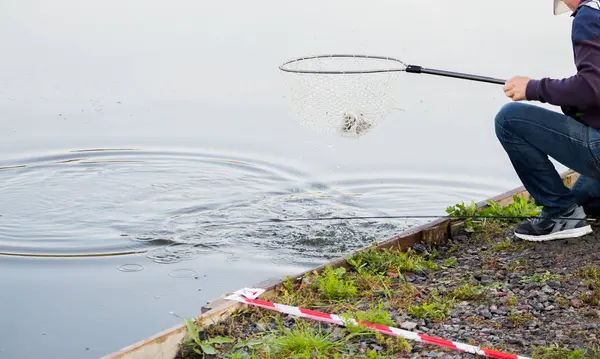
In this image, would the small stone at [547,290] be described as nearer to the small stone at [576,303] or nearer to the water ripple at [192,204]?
the small stone at [576,303]

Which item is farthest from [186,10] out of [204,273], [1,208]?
[204,273]

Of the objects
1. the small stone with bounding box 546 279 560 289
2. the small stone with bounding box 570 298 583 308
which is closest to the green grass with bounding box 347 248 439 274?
the small stone with bounding box 546 279 560 289

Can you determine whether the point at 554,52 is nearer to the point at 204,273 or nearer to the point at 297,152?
the point at 297,152

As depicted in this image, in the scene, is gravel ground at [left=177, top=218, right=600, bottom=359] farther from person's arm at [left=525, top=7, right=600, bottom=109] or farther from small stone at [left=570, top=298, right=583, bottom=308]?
person's arm at [left=525, top=7, right=600, bottom=109]

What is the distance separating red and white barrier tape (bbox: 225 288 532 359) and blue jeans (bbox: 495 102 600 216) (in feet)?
5.30

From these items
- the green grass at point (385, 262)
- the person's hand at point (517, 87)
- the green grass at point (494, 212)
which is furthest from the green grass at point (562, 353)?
the green grass at point (494, 212)

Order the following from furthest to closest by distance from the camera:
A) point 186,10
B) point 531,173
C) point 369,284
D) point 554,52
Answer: point 186,10, point 554,52, point 531,173, point 369,284

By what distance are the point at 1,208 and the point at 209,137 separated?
2.85 metres

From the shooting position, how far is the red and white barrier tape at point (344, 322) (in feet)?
12.7

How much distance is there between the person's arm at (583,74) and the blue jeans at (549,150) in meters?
0.25

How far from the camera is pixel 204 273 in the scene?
6.18 metres

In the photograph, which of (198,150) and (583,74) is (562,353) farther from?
(198,150)

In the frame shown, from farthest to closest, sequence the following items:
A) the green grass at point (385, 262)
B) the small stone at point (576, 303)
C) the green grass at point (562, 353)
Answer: the green grass at point (385, 262) < the small stone at point (576, 303) < the green grass at point (562, 353)

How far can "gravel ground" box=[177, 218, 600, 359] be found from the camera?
4.05 meters
